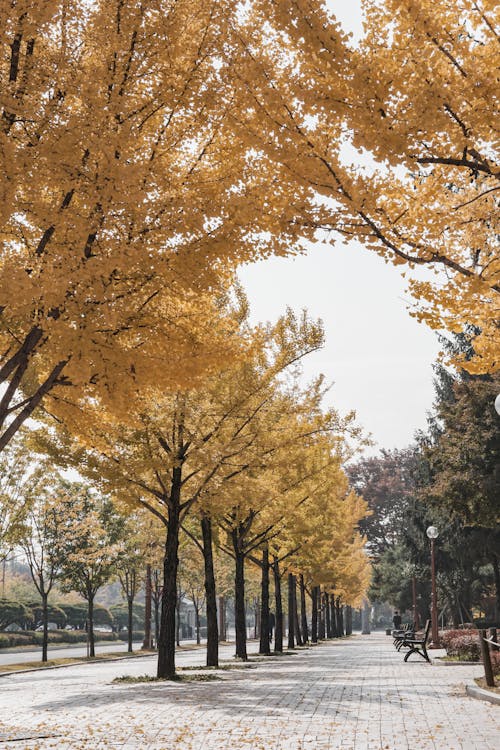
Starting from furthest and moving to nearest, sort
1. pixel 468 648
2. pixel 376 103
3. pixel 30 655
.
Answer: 1. pixel 30 655
2. pixel 468 648
3. pixel 376 103

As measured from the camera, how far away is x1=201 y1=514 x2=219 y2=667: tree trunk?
1795 centimetres

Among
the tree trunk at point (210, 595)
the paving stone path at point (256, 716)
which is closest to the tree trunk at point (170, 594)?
the paving stone path at point (256, 716)

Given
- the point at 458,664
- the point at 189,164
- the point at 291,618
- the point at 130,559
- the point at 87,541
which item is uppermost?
the point at 189,164

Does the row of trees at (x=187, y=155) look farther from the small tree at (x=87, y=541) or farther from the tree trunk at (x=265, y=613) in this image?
the small tree at (x=87, y=541)

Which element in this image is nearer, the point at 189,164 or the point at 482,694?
the point at 189,164

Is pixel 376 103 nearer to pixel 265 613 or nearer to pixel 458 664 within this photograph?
pixel 458 664

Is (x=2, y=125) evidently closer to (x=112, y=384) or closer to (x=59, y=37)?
(x=59, y=37)

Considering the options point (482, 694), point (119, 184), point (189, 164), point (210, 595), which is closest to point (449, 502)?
point (210, 595)

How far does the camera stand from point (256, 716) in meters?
8.36

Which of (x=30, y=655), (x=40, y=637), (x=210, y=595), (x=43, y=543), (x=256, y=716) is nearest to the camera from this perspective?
(x=256, y=716)

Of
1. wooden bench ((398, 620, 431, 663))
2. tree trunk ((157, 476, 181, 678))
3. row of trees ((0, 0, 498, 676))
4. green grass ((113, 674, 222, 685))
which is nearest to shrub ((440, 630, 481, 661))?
wooden bench ((398, 620, 431, 663))

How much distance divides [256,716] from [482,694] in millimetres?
3343

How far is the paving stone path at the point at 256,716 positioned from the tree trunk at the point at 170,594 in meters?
1.42

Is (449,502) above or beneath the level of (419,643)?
above
